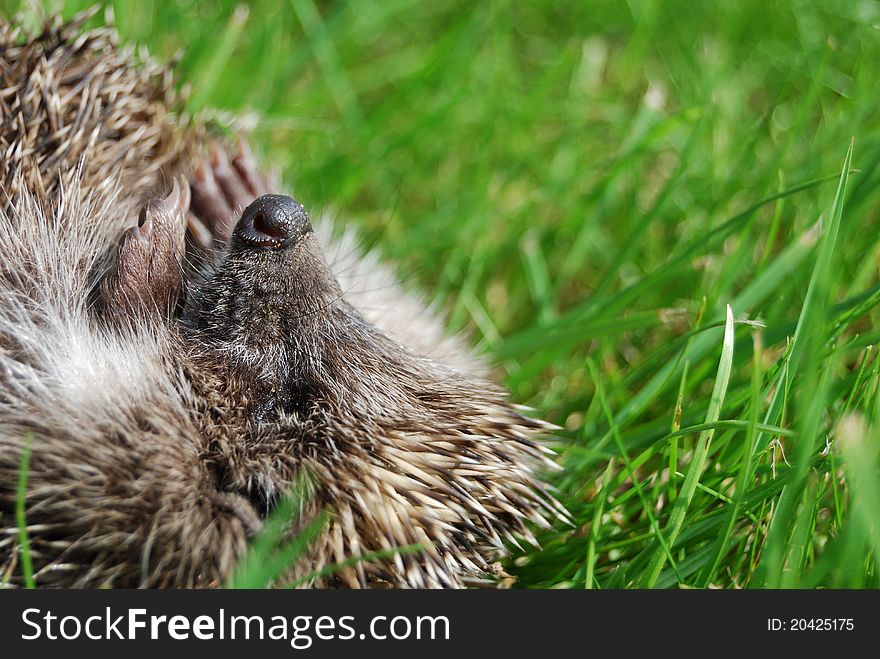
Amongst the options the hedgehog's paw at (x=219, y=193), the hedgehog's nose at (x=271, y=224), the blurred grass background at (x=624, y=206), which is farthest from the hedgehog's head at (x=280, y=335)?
the blurred grass background at (x=624, y=206)

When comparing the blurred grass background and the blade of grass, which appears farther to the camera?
the blurred grass background

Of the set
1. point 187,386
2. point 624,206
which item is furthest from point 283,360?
point 624,206

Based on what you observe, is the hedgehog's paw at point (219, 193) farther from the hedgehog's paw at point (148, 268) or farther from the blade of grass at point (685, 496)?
the blade of grass at point (685, 496)

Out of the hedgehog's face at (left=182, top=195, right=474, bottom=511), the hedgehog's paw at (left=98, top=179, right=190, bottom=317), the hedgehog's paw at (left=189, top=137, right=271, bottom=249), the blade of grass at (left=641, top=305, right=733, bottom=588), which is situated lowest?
the blade of grass at (left=641, top=305, right=733, bottom=588)

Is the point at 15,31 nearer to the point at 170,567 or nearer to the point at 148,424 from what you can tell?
the point at 148,424

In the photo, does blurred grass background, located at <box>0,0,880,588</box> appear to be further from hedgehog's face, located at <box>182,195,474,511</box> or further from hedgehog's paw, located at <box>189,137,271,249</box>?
hedgehog's face, located at <box>182,195,474,511</box>

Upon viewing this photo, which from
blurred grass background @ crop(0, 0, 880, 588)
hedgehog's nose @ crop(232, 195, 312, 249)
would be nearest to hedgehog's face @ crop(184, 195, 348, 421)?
hedgehog's nose @ crop(232, 195, 312, 249)

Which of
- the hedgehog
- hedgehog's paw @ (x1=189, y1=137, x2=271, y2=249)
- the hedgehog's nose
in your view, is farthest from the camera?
hedgehog's paw @ (x1=189, y1=137, x2=271, y2=249)
